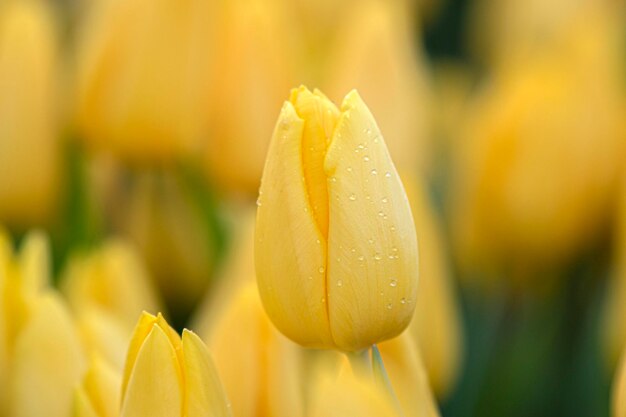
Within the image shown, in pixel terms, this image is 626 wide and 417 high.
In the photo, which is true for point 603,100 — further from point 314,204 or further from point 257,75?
point 314,204

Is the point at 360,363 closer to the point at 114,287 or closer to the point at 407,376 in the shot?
the point at 407,376

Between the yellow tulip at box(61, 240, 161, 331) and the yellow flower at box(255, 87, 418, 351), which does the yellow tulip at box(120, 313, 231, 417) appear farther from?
the yellow tulip at box(61, 240, 161, 331)

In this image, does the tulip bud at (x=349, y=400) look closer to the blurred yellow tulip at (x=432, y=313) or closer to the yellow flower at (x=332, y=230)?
the yellow flower at (x=332, y=230)

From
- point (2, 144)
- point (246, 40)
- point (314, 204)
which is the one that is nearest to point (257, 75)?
point (246, 40)

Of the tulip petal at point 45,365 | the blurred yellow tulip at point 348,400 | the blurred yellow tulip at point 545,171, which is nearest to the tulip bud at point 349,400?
the blurred yellow tulip at point 348,400

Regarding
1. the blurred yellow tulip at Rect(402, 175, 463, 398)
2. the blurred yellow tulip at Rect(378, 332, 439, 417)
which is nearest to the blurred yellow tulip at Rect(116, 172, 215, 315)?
the blurred yellow tulip at Rect(402, 175, 463, 398)

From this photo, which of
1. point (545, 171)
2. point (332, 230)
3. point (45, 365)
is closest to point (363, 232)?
point (332, 230)
